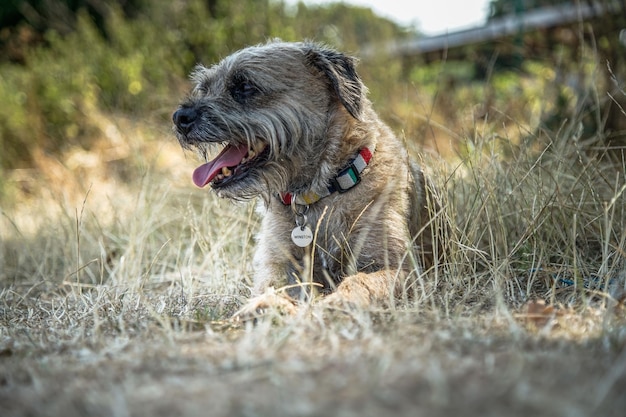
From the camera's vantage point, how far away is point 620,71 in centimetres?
527

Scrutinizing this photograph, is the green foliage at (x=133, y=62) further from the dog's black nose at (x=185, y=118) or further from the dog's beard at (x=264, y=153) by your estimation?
the dog's beard at (x=264, y=153)

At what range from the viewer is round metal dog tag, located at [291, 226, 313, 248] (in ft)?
10.5

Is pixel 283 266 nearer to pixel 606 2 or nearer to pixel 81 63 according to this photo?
pixel 606 2

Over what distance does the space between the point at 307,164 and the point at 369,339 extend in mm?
1389

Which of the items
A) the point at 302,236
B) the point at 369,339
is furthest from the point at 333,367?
the point at 302,236

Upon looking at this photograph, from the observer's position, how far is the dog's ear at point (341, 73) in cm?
326

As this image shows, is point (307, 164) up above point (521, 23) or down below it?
below

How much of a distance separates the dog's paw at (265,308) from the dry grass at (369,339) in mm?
70

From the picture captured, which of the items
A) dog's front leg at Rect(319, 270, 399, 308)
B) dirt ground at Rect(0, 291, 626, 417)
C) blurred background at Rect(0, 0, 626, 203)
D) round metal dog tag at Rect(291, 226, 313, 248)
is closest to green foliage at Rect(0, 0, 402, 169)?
blurred background at Rect(0, 0, 626, 203)

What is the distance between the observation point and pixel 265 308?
2.64 m

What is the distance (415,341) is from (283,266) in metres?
1.39

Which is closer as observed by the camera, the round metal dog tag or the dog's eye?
the round metal dog tag

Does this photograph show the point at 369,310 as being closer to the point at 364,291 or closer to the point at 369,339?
the point at 364,291

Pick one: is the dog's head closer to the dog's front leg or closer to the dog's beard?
the dog's beard
